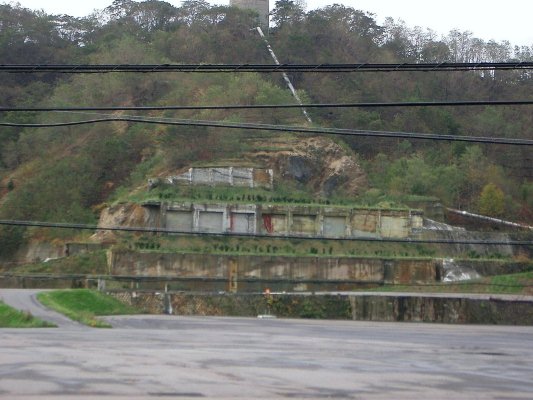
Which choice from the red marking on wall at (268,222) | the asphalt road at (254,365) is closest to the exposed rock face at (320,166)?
the red marking on wall at (268,222)

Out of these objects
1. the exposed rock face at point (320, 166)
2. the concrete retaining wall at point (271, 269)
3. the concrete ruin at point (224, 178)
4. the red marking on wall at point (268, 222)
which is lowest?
the concrete retaining wall at point (271, 269)

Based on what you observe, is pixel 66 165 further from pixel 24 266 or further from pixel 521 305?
pixel 521 305

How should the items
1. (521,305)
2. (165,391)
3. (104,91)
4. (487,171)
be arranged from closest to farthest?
→ (165,391), (521,305), (487,171), (104,91)

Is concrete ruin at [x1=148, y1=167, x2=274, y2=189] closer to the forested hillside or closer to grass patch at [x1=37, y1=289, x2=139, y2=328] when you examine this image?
the forested hillside

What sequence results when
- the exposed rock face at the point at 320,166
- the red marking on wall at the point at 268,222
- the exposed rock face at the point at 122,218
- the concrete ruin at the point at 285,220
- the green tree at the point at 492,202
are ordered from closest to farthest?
the concrete ruin at the point at 285,220 → the red marking on wall at the point at 268,222 → the exposed rock face at the point at 122,218 → the green tree at the point at 492,202 → the exposed rock face at the point at 320,166

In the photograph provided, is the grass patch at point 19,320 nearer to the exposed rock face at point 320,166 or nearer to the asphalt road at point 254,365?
the asphalt road at point 254,365

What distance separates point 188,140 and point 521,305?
34.3 m

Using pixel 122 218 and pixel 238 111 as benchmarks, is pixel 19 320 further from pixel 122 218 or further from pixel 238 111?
pixel 238 111

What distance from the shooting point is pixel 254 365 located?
16703 millimetres

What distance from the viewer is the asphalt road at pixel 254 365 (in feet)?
43.5

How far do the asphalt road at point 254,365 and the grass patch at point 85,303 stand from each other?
30.6 feet

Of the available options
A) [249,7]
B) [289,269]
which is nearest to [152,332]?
[289,269]

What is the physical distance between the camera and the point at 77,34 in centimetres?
11744

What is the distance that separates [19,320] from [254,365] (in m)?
14.3
